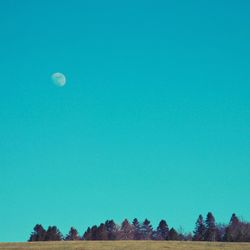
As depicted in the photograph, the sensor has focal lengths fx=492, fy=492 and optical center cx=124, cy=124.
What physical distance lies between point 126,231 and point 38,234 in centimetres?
3404

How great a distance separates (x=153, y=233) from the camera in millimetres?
171125

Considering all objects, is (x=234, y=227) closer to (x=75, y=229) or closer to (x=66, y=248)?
(x=75, y=229)

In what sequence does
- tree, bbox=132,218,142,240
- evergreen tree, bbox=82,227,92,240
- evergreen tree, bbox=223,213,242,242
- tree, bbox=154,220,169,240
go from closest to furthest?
evergreen tree, bbox=223,213,242,242
evergreen tree, bbox=82,227,92,240
tree, bbox=154,220,169,240
tree, bbox=132,218,142,240

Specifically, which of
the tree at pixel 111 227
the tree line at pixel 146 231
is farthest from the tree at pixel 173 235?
the tree at pixel 111 227

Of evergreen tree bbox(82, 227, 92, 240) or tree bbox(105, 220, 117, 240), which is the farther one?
tree bbox(105, 220, 117, 240)

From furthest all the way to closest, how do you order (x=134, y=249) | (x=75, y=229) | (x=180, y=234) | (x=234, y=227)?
(x=75, y=229) < (x=180, y=234) < (x=234, y=227) < (x=134, y=249)

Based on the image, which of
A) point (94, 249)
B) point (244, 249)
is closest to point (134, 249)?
point (94, 249)

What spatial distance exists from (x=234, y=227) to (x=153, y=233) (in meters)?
33.8

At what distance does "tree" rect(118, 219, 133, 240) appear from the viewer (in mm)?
167637

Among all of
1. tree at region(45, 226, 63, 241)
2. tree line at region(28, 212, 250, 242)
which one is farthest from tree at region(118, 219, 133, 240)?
tree at region(45, 226, 63, 241)

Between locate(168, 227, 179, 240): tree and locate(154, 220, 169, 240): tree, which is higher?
locate(154, 220, 169, 240): tree

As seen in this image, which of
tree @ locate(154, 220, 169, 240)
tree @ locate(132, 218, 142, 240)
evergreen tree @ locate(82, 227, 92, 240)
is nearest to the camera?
evergreen tree @ locate(82, 227, 92, 240)

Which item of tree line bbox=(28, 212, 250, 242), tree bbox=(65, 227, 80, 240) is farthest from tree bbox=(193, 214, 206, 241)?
tree bbox=(65, 227, 80, 240)

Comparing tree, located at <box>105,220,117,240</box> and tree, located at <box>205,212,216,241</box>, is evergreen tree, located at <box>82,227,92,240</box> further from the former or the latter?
tree, located at <box>205,212,216,241</box>
